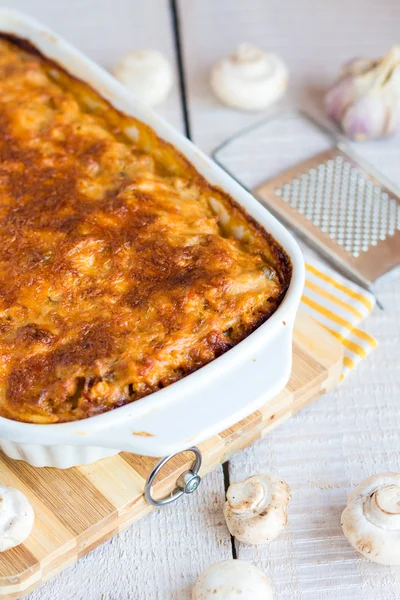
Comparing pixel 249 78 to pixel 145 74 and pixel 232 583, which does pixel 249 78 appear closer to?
pixel 145 74

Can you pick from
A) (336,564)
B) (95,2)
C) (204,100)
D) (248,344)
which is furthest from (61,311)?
(95,2)

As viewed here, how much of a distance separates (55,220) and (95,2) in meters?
1.89

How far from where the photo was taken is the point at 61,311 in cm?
224

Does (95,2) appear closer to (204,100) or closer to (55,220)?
(204,100)

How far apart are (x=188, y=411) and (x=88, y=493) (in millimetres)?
382

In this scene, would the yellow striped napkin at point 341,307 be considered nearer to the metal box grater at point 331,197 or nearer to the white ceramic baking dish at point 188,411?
the metal box grater at point 331,197

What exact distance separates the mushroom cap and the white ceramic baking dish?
326 millimetres

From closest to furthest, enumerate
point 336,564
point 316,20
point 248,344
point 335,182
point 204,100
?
point 248,344 → point 336,564 → point 335,182 → point 204,100 → point 316,20

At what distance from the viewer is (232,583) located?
6.82 feet

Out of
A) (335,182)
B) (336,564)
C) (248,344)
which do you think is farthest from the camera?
(335,182)

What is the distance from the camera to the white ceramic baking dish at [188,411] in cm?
200

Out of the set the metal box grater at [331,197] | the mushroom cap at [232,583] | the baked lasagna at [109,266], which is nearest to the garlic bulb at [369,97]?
the metal box grater at [331,197]

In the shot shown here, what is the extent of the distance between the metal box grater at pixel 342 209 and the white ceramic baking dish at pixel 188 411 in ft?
2.26

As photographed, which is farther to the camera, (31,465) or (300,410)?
(300,410)
